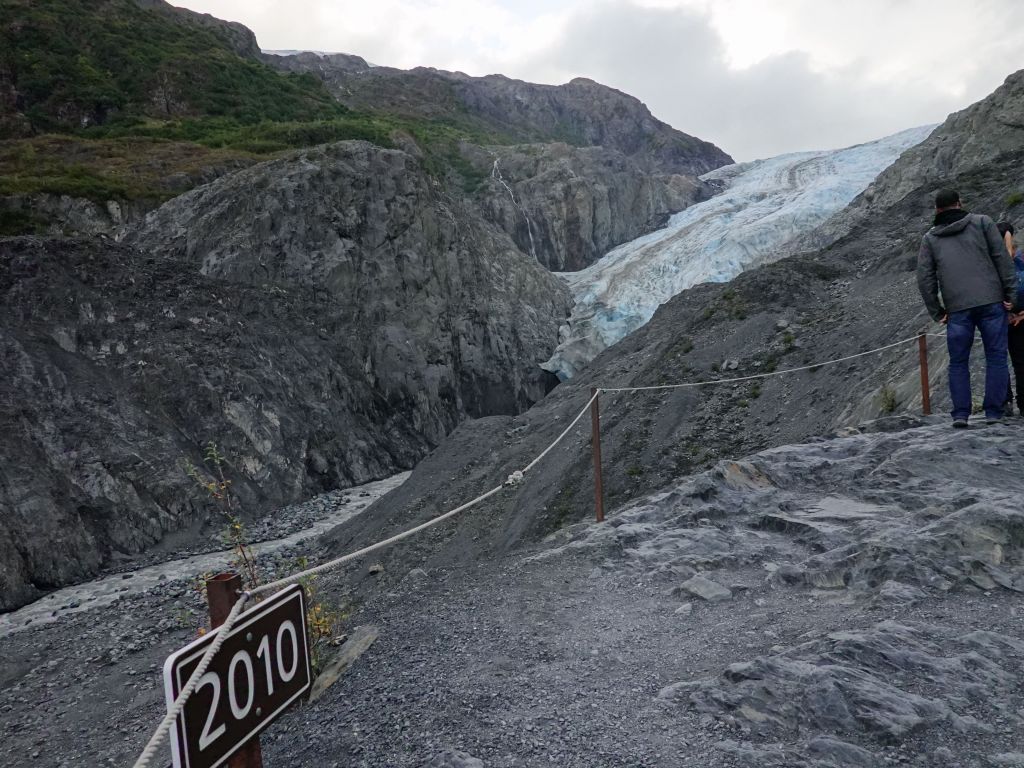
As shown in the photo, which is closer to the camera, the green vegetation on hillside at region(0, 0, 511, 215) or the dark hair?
the dark hair

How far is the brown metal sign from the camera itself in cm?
166

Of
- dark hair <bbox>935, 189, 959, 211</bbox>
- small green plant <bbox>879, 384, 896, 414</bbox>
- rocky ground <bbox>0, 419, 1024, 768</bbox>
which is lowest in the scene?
rocky ground <bbox>0, 419, 1024, 768</bbox>

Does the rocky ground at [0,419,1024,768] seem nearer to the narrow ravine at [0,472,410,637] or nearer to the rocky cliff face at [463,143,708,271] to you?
the narrow ravine at [0,472,410,637]

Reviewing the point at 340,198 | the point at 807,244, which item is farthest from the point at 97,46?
the point at 807,244

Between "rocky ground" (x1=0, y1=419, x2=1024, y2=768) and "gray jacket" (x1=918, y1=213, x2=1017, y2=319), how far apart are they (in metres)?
1.20

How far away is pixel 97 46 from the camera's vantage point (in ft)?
117

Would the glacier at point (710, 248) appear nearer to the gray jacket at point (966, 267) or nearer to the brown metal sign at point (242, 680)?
the gray jacket at point (966, 267)

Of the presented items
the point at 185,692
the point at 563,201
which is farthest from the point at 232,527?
the point at 563,201

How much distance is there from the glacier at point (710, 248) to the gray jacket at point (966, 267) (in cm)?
2552

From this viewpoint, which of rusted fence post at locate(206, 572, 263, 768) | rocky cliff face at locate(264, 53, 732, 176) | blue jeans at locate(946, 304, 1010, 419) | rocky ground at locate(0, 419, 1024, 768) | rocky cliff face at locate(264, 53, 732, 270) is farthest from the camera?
rocky cliff face at locate(264, 53, 732, 176)

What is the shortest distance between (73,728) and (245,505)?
10438 mm

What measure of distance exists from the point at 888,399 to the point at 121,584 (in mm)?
14509

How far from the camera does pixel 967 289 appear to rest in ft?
19.1

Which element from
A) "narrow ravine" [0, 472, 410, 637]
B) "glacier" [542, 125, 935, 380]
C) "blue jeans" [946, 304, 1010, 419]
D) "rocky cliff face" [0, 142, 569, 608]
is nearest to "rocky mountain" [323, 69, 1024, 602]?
"blue jeans" [946, 304, 1010, 419]
